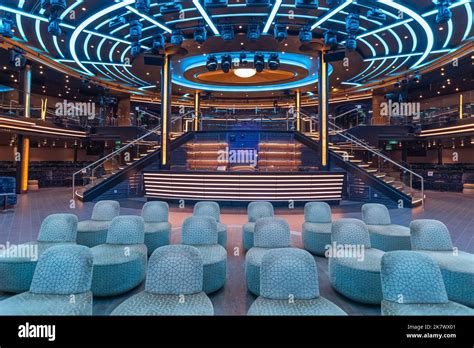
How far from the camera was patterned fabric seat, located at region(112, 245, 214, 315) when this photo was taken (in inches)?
89.7

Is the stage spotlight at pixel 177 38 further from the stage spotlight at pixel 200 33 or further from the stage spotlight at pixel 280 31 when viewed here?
the stage spotlight at pixel 280 31

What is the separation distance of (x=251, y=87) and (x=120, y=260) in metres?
16.9

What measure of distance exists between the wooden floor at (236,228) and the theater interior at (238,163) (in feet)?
0.15

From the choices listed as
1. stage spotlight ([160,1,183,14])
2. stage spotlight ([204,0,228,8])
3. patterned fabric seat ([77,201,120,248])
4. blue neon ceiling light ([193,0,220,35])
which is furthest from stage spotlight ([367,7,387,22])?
patterned fabric seat ([77,201,120,248])

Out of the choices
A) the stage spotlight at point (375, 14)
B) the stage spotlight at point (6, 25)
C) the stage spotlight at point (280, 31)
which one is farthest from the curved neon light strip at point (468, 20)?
the stage spotlight at point (6, 25)

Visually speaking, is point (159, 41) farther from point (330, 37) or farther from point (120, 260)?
point (120, 260)

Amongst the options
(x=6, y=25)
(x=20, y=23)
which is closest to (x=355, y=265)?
(x=6, y=25)

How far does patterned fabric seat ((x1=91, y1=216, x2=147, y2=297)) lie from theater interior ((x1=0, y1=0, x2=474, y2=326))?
3 centimetres

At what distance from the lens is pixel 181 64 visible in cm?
1421

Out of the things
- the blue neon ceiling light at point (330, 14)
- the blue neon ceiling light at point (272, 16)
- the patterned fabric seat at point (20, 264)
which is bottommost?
the patterned fabric seat at point (20, 264)

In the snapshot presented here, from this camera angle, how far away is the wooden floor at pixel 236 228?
3029 millimetres

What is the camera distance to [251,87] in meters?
18.5

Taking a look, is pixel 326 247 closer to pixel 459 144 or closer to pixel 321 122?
pixel 321 122
